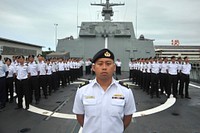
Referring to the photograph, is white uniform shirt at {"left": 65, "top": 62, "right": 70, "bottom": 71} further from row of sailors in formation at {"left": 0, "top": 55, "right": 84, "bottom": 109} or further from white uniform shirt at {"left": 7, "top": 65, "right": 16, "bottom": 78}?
white uniform shirt at {"left": 7, "top": 65, "right": 16, "bottom": 78}

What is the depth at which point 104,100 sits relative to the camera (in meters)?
1.64

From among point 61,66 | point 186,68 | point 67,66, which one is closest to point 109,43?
point 67,66

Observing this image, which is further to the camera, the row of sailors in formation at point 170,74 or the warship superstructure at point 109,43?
the warship superstructure at point 109,43

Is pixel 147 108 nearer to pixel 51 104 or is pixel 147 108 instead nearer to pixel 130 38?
pixel 51 104

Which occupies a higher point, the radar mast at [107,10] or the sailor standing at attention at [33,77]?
the radar mast at [107,10]

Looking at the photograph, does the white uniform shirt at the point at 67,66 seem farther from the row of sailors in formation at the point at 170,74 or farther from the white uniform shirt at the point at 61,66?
the row of sailors in formation at the point at 170,74

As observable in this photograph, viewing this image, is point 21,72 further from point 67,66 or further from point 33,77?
point 67,66

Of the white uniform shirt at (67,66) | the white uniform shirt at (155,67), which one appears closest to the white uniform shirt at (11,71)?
the white uniform shirt at (67,66)

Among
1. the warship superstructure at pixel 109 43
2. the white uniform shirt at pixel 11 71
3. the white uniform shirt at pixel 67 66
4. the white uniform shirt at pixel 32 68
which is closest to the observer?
the white uniform shirt at pixel 32 68

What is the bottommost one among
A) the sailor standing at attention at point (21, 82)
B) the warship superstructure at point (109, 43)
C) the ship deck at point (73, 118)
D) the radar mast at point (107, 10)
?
the ship deck at point (73, 118)

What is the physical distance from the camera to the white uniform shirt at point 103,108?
164cm

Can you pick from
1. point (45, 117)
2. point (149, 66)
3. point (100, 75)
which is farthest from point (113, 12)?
point (100, 75)

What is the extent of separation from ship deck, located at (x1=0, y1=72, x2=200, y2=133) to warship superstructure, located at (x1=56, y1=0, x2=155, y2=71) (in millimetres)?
12432

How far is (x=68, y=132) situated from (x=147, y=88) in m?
5.70
